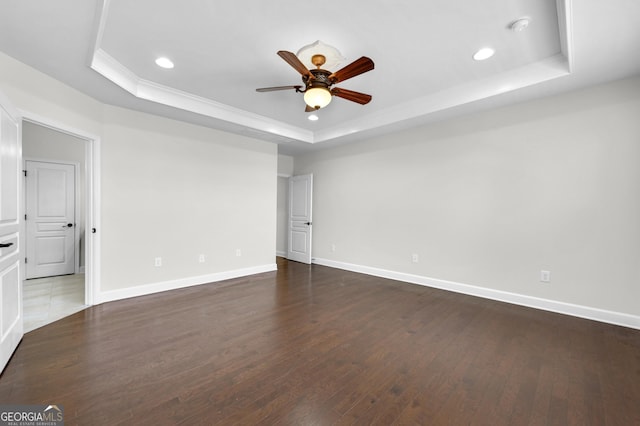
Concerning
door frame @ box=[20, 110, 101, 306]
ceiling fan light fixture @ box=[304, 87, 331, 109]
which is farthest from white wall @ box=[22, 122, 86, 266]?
ceiling fan light fixture @ box=[304, 87, 331, 109]

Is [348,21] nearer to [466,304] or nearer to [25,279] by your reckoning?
[466,304]

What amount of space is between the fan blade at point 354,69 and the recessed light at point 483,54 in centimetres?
127

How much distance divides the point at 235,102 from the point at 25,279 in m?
4.53

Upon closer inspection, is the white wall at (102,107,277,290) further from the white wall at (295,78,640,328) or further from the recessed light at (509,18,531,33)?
the recessed light at (509,18,531,33)

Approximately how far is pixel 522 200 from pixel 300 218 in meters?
4.22

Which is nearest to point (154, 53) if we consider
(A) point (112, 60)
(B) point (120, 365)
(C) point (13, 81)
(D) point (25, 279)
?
(A) point (112, 60)

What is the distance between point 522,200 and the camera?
3604mm

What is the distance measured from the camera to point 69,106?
3113 mm

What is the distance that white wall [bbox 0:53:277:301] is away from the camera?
3.23 metres

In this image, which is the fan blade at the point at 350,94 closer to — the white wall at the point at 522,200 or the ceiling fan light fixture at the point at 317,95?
the ceiling fan light fixture at the point at 317,95

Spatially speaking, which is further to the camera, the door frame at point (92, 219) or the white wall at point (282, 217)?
the white wall at point (282, 217)

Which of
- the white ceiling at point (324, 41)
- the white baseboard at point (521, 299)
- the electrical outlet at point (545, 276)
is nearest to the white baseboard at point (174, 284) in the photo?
the white baseboard at point (521, 299)

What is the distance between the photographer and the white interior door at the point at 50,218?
4691 millimetres

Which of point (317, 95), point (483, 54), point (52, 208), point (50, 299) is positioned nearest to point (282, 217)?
point (52, 208)
